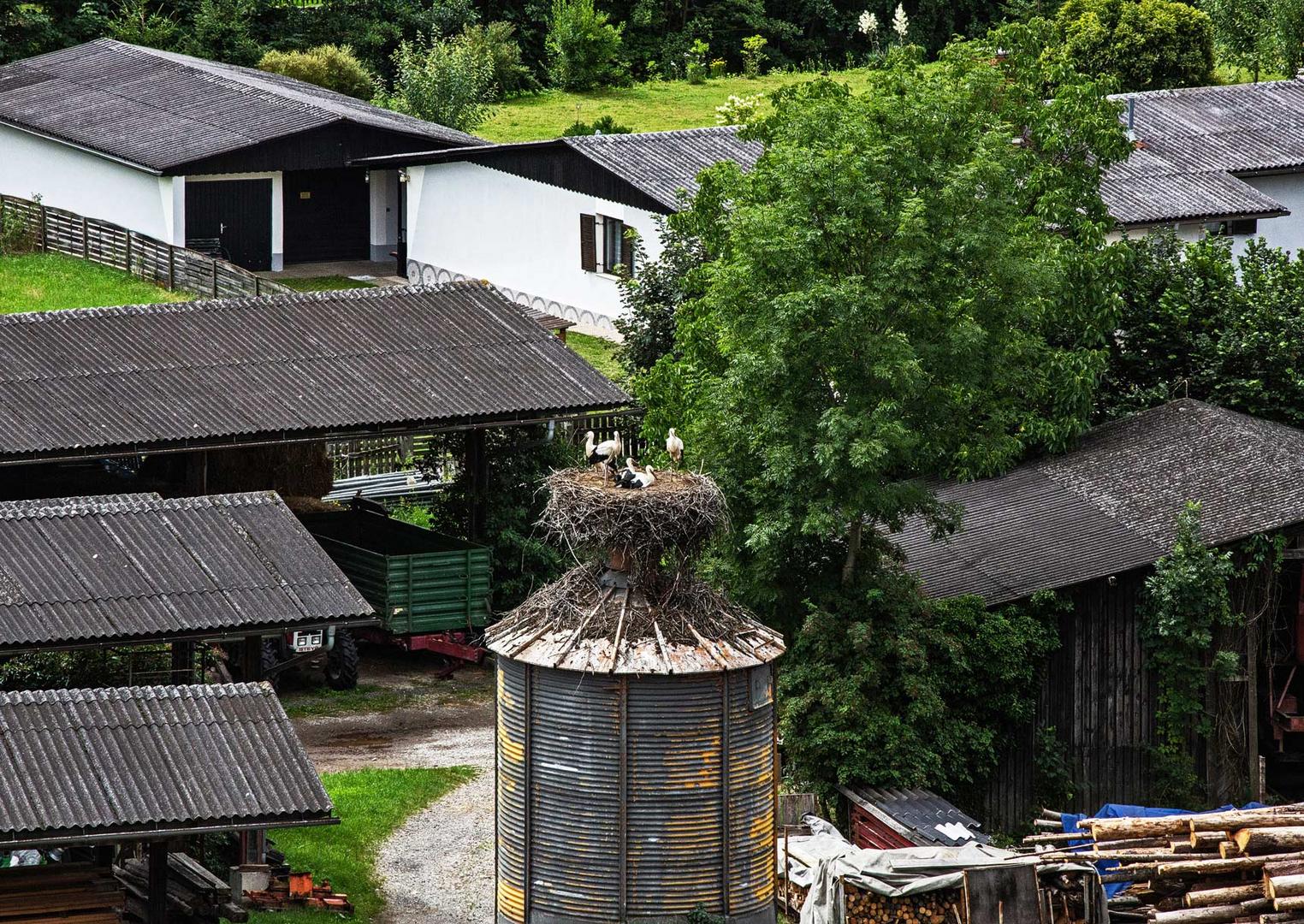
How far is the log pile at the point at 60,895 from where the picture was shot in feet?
72.7

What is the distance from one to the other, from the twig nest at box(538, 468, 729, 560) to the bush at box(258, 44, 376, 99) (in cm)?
4039

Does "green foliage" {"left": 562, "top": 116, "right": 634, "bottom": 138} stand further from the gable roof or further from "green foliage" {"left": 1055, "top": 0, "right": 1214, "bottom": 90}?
"green foliage" {"left": 1055, "top": 0, "right": 1214, "bottom": 90}

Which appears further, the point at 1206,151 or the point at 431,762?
the point at 1206,151

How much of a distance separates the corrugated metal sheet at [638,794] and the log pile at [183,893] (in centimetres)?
335

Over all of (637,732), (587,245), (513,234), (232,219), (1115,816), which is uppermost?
(637,732)

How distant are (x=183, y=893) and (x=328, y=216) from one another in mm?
29794

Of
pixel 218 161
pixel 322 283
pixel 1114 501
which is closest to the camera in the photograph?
pixel 1114 501

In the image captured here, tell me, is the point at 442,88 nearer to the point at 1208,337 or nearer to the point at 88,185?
the point at 88,185

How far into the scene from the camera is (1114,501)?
30328 mm

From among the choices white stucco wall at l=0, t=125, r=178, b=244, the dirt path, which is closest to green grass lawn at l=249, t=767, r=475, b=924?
the dirt path

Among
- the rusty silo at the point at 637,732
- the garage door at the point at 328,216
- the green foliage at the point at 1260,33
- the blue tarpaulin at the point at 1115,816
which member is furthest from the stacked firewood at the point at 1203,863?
the green foliage at the point at 1260,33

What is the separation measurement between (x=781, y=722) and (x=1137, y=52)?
129 ft

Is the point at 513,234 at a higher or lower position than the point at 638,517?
lower

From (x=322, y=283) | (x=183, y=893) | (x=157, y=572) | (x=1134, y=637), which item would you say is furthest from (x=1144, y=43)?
(x=183, y=893)
